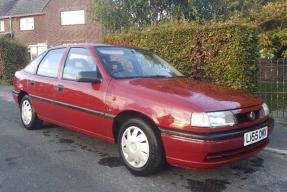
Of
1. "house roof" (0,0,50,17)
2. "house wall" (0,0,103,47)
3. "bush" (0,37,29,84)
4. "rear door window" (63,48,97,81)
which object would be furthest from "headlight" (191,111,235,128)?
"house roof" (0,0,50,17)

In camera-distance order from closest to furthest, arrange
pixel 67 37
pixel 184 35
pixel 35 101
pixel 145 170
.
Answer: pixel 145 170 → pixel 35 101 → pixel 184 35 → pixel 67 37

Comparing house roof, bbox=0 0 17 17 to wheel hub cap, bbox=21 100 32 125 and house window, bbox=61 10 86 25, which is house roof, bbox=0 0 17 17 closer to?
house window, bbox=61 10 86 25

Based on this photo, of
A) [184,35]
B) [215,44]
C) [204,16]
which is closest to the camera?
[215,44]

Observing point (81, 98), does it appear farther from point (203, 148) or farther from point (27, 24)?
point (27, 24)

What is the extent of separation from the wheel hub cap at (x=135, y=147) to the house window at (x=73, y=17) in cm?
2700

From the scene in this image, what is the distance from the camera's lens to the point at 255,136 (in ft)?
14.5

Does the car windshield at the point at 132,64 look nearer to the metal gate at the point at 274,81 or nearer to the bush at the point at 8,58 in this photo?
the metal gate at the point at 274,81

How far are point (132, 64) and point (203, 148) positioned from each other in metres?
1.94

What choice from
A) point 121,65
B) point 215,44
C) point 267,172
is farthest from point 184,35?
point 267,172

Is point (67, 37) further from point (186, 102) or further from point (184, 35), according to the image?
point (186, 102)

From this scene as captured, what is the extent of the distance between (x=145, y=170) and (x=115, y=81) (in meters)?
1.22

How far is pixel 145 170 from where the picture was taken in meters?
4.48

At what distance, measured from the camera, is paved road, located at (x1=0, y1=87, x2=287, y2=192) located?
A: 14.0ft

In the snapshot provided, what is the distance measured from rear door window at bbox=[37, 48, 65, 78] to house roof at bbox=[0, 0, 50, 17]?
2736cm
